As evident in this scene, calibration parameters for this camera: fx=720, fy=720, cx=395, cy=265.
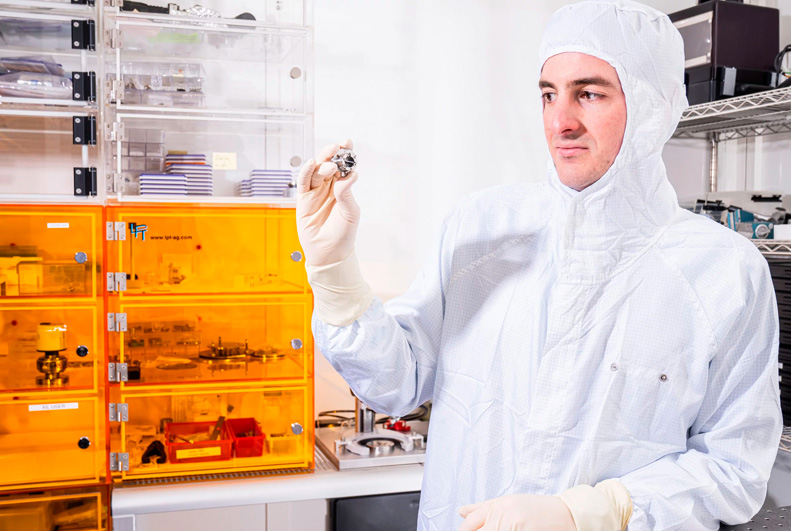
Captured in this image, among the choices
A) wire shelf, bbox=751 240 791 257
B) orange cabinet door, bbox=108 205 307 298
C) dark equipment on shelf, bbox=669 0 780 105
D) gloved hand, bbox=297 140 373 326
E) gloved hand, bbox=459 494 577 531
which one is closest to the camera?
gloved hand, bbox=459 494 577 531

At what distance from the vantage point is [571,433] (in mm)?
1267

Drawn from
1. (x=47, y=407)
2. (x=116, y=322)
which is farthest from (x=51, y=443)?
(x=116, y=322)

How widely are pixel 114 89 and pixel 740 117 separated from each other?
220cm

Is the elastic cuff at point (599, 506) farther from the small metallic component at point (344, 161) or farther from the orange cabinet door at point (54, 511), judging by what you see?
the orange cabinet door at point (54, 511)

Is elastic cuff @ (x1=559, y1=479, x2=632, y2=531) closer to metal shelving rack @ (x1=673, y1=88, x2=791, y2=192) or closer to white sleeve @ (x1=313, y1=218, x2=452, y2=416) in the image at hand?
white sleeve @ (x1=313, y1=218, x2=452, y2=416)

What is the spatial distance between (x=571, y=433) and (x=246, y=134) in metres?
1.94

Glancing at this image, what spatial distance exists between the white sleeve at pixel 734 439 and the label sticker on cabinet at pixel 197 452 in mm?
1555

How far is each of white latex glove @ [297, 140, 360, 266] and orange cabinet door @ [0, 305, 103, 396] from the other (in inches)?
54.1

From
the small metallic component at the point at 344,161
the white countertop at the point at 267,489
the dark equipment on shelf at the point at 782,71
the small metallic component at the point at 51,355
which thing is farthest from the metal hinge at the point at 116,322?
the dark equipment on shelf at the point at 782,71

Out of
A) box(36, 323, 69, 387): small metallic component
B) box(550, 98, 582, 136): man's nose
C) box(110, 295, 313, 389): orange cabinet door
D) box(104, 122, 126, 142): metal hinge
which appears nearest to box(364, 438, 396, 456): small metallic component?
box(110, 295, 313, 389): orange cabinet door

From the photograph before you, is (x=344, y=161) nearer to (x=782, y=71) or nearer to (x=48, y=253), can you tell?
(x=48, y=253)

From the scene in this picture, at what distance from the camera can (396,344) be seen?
1.32m

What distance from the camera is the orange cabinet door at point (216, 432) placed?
238 centimetres

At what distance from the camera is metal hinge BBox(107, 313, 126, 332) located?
7.61ft
